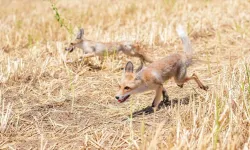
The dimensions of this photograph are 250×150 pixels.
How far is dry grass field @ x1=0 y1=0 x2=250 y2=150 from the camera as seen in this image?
13.9 ft

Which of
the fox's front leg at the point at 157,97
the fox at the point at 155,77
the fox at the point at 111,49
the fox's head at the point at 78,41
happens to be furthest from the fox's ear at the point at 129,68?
the fox's head at the point at 78,41

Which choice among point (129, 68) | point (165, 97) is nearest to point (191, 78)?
point (165, 97)

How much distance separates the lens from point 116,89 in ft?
22.2

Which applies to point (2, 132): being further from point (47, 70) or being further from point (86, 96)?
point (47, 70)

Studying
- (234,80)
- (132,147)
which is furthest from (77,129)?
(234,80)

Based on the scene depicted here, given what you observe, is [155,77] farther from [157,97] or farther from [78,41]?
[78,41]

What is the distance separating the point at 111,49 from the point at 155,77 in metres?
3.47

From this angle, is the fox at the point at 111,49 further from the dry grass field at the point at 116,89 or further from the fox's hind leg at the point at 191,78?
the fox's hind leg at the point at 191,78

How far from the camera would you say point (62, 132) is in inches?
197

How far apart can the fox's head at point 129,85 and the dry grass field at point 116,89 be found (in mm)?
192

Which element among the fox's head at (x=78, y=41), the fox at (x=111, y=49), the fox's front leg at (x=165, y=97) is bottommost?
the fox's front leg at (x=165, y=97)

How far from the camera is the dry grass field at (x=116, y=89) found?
4.22 meters

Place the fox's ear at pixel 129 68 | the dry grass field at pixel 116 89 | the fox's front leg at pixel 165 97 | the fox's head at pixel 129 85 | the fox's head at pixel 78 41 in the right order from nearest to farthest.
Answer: the dry grass field at pixel 116 89
the fox's head at pixel 129 85
the fox's ear at pixel 129 68
the fox's front leg at pixel 165 97
the fox's head at pixel 78 41

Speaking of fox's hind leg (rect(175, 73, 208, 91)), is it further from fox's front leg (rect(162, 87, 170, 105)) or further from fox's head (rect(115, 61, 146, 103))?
fox's head (rect(115, 61, 146, 103))
